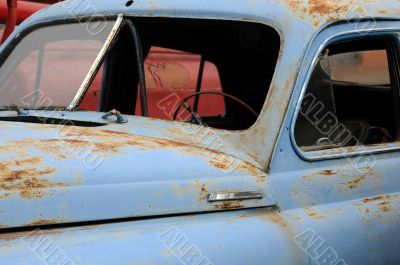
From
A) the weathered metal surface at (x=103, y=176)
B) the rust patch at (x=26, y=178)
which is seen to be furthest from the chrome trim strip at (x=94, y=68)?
the rust patch at (x=26, y=178)

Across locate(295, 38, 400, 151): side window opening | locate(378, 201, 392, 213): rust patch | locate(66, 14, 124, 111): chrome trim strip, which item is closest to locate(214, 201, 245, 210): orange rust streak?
locate(295, 38, 400, 151): side window opening

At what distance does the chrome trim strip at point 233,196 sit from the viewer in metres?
2.20

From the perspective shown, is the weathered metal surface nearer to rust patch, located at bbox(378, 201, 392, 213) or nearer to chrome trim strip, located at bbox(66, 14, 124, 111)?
chrome trim strip, located at bbox(66, 14, 124, 111)

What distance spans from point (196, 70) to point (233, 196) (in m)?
1.67

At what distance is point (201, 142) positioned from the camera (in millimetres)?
2438

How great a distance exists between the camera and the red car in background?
296 centimetres

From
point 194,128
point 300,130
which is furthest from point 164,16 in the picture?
point 300,130

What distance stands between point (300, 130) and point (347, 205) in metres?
0.34

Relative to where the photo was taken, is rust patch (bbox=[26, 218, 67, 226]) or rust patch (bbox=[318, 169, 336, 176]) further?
rust patch (bbox=[318, 169, 336, 176])

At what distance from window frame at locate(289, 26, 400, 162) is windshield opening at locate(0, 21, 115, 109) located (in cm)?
91

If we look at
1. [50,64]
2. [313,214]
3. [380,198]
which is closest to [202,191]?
[313,214]

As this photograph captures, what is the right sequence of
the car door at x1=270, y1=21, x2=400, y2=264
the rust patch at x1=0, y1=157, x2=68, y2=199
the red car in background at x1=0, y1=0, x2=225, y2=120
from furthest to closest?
the red car in background at x1=0, y1=0, x2=225, y2=120
the car door at x1=270, y1=21, x2=400, y2=264
the rust patch at x1=0, y1=157, x2=68, y2=199

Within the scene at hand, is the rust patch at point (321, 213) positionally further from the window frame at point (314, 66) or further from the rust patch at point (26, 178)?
the rust patch at point (26, 178)

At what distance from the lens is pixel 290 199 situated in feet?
7.74
